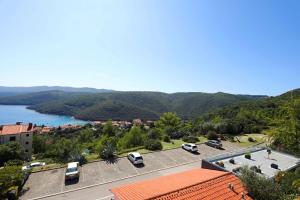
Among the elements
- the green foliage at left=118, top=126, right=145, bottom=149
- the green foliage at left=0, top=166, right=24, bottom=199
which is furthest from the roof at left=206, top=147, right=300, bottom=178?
the green foliage at left=118, top=126, right=145, bottom=149

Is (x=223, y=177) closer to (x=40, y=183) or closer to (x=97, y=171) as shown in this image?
(x=97, y=171)

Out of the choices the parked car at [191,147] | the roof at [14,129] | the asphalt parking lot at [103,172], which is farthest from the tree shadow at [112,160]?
the roof at [14,129]

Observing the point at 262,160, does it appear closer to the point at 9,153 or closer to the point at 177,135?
the point at 177,135

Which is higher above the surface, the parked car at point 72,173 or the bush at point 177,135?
the bush at point 177,135

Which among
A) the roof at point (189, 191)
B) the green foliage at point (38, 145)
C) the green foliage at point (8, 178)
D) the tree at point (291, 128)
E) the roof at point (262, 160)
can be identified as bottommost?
the green foliage at point (38, 145)

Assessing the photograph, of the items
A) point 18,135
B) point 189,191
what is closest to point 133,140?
point 18,135

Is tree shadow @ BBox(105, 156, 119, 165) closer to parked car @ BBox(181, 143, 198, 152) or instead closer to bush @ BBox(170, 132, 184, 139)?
parked car @ BBox(181, 143, 198, 152)

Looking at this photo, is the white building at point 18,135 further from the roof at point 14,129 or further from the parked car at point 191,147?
the parked car at point 191,147

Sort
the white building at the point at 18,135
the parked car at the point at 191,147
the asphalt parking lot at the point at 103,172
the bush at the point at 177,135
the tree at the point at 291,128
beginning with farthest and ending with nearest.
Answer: the white building at the point at 18,135, the bush at the point at 177,135, the parked car at the point at 191,147, the asphalt parking lot at the point at 103,172, the tree at the point at 291,128
